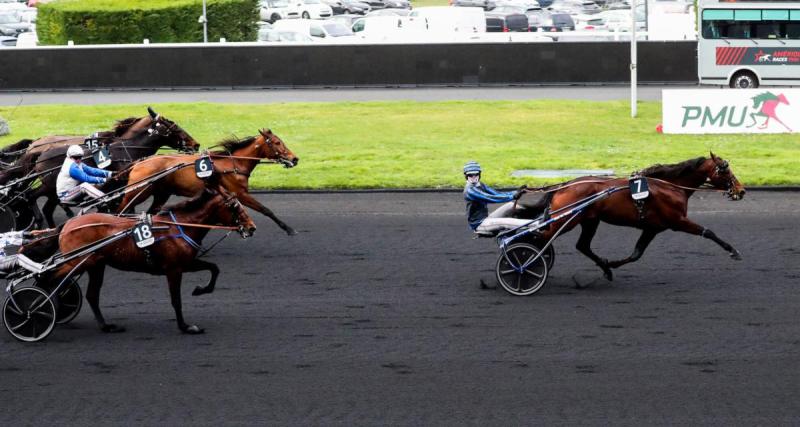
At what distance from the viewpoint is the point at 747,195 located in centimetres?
1812

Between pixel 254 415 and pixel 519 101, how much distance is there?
22406 millimetres

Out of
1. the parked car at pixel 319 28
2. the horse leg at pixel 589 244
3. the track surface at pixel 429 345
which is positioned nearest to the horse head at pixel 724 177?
the track surface at pixel 429 345

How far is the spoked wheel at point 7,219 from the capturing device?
1507 centimetres

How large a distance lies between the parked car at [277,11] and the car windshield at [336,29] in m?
9.62

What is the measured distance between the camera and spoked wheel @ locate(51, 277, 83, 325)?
11094mm

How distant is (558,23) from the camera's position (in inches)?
1983

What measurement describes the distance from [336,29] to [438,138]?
20.8 meters

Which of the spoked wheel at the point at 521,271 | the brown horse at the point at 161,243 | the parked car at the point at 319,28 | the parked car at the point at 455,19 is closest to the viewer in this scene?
the brown horse at the point at 161,243

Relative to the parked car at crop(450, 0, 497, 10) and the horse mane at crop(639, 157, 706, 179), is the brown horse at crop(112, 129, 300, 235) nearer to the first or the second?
the horse mane at crop(639, 157, 706, 179)

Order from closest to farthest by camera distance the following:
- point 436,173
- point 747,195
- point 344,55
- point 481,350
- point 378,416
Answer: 1. point 378,416
2. point 481,350
3. point 747,195
4. point 436,173
5. point 344,55

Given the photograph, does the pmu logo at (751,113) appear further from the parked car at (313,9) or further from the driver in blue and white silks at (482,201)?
the parked car at (313,9)

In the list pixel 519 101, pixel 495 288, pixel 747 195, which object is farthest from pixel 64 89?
pixel 495 288

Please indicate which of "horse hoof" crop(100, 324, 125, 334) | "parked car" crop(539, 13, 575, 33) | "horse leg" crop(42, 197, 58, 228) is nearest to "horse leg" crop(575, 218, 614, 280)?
"horse hoof" crop(100, 324, 125, 334)

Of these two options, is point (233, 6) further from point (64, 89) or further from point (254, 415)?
point (254, 415)
